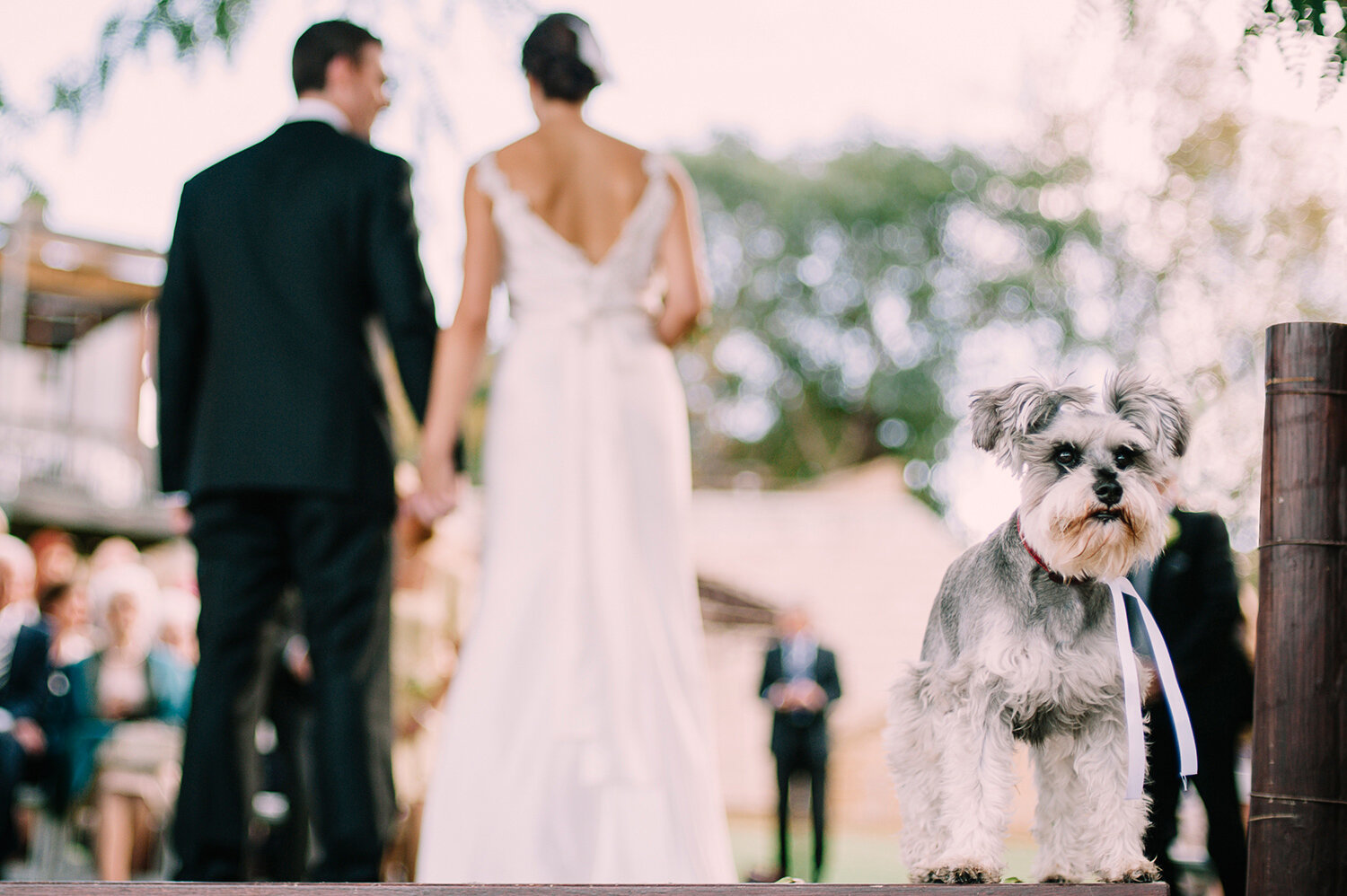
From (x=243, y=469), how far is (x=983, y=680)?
211cm

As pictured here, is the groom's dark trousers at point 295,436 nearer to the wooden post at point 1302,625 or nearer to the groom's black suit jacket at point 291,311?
the groom's black suit jacket at point 291,311

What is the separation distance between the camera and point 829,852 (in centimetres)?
1516

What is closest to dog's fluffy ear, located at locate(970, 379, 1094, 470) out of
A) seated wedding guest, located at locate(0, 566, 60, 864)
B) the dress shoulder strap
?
the dress shoulder strap

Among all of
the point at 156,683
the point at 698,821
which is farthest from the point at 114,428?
the point at 698,821

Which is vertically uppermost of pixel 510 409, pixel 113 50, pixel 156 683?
pixel 113 50

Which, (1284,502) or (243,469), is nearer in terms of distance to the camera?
(1284,502)

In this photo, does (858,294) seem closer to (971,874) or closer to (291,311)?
(291,311)

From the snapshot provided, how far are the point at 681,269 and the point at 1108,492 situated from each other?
6.77 feet

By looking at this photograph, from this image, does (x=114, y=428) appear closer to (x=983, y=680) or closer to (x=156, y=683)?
(x=156, y=683)

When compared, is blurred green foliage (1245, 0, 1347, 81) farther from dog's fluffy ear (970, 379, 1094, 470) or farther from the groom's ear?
the groom's ear

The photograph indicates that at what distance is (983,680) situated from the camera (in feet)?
7.26

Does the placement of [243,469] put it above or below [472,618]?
above

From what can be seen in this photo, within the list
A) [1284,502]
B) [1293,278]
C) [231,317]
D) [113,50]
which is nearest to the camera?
[1284,502]

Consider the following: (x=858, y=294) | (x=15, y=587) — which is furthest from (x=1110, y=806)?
(x=858, y=294)
